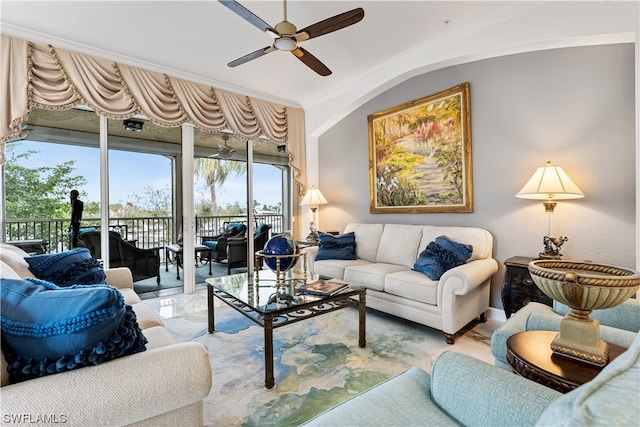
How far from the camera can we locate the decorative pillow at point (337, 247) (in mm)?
3629

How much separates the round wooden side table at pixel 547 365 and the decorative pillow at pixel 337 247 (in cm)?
246

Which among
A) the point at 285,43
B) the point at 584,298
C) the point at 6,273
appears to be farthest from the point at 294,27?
the point at 584,298

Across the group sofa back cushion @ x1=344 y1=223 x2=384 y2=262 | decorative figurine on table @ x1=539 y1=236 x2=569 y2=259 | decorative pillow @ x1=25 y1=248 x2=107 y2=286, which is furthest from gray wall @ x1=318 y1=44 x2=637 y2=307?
decorative pillow @ x1=25 y1=248 x2=107 y2=286

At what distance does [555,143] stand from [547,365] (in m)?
2.27

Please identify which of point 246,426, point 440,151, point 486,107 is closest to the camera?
point 246,426

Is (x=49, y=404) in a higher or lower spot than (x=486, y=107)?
lower

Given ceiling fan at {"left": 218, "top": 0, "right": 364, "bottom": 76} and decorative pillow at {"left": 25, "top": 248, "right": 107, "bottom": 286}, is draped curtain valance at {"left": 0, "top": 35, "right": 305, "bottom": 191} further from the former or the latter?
ceiling fan at {"left": 218, "top": 0, "right": 364, "bottom": 76}

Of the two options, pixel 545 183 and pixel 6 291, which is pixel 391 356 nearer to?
pixel 545 183

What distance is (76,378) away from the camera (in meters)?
0.90

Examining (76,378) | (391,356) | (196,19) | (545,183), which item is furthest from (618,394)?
(196,19)

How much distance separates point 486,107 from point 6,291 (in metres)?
3.56

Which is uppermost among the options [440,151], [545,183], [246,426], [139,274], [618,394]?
[440,151]

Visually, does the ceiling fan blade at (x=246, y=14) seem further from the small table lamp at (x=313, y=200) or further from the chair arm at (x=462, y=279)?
the small table lamp at (x=313, y=200)

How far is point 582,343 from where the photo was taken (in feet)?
3.43
